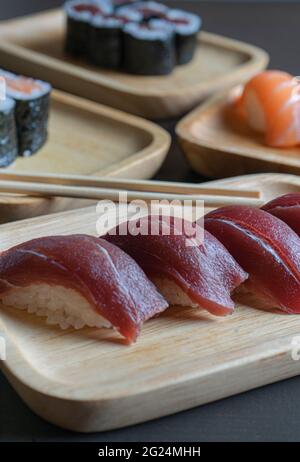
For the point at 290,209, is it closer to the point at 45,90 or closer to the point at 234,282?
the point at 234,282

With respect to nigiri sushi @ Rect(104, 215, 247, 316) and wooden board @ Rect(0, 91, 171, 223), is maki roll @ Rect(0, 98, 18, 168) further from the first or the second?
nigiri sushi @ Rect(104, 215, 247, 316)

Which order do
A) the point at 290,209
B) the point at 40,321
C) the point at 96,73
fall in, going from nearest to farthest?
the point at 40,321 → the point at 290,209 → the point at 96,73

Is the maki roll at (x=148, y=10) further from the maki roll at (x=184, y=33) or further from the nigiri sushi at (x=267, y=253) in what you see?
the nigiri sushi at (x=267, y=253)

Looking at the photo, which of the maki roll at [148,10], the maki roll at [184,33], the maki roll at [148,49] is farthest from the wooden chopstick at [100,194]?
the maki roll at [148,10]

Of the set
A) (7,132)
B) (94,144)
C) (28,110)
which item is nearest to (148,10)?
(94,144)

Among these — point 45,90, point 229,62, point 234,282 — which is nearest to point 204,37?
point 229,62

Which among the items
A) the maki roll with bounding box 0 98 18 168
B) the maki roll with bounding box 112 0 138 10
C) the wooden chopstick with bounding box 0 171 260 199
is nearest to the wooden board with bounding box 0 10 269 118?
the maki roll with bounding box 112 0 138 10
